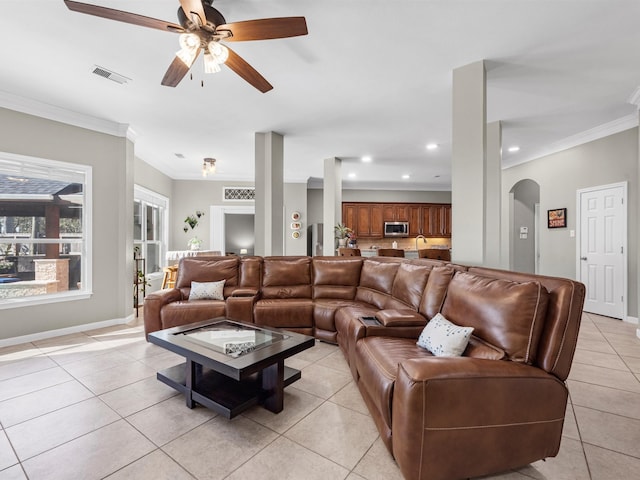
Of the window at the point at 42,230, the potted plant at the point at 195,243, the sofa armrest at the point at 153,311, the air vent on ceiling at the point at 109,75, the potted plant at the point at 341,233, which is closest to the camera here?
the air vent on ceiling at the point at 109,75

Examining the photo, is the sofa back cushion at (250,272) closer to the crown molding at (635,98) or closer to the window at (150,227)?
the window at (150,227)

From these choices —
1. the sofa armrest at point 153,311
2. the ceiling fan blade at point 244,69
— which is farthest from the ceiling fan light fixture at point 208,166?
the ceiling fan blade at point 244,69

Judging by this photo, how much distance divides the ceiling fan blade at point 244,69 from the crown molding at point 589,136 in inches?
196

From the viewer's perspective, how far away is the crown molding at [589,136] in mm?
4246

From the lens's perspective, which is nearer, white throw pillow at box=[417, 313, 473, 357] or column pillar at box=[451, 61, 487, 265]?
white throw pillow at box=[417, 313, 473, 357]

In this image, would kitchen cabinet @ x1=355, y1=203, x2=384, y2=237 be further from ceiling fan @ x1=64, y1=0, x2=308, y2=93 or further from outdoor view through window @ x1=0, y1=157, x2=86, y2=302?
ceiling fan @ x1=64, y1=0, x2=308, y2=93

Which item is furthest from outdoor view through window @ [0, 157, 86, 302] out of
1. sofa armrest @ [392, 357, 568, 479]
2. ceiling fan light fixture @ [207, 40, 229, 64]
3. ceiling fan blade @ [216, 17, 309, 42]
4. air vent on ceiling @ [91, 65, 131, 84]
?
sofa armrest @ [392, 357, 568, 479]

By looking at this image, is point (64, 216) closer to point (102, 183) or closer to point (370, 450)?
point (102, 183)

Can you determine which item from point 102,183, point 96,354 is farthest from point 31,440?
point 102,183

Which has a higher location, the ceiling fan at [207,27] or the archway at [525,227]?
the ceiling fan at [207,27]

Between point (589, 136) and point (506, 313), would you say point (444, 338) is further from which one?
point (589, 136)

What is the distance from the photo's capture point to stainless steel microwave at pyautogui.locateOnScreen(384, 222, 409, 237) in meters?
8.77

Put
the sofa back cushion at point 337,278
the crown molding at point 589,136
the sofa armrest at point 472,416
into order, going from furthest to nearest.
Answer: the crown molding at point 589,136, the sofa back cushion at point 337,278, the sofa armrest at point 472,416

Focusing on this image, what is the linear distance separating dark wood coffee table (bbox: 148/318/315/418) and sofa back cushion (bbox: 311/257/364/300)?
1.46m
